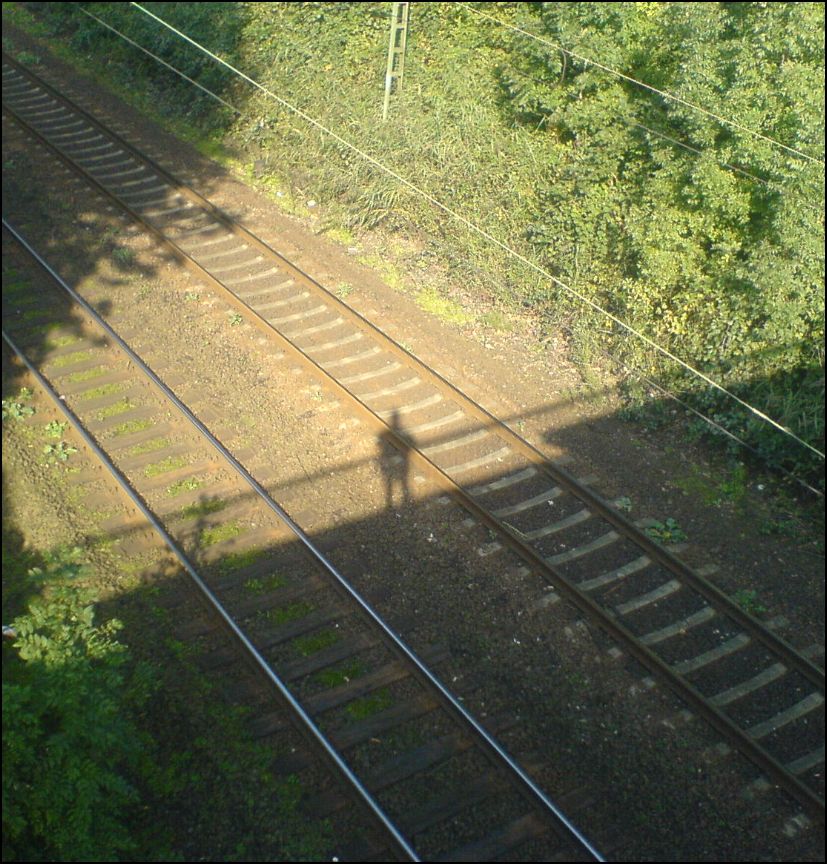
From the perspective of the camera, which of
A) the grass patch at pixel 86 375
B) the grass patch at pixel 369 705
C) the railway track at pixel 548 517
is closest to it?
the grass patch at pixel 369 705

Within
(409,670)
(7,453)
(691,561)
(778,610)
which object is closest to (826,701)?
(778,610)

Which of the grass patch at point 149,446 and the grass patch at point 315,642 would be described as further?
the grass patch at point 149,446

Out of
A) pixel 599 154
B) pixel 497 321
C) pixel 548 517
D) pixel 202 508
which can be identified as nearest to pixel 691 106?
pixel 599 154

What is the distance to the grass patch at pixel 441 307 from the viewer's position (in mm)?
13062

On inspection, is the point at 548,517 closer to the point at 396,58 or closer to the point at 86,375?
the point at 86,375

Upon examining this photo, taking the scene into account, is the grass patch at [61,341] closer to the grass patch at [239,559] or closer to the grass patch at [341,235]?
the grass patch at [239,559]

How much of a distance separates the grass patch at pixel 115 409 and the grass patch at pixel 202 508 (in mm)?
1970

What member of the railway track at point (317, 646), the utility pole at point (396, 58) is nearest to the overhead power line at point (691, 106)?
the utility pole at point (396, 58)

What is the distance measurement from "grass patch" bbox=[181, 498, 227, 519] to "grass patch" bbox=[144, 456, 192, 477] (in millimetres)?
669

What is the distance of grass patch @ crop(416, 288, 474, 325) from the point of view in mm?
13062

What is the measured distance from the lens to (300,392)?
10.9 meters

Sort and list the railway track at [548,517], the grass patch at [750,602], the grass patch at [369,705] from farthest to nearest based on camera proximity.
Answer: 1. the grass patch at [750,602]
2. the railway track at [548,517]
3. the grass patch at [369,705]

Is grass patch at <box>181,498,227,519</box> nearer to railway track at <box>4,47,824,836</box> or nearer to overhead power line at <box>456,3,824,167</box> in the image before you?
railway track at <box>4,47,824,836</box>

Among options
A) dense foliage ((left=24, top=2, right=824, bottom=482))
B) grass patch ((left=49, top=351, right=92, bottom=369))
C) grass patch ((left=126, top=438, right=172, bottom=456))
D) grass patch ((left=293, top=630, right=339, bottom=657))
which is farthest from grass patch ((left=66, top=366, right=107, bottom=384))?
dense foliage ((left=24, top=2, right=824, bottom=482))
